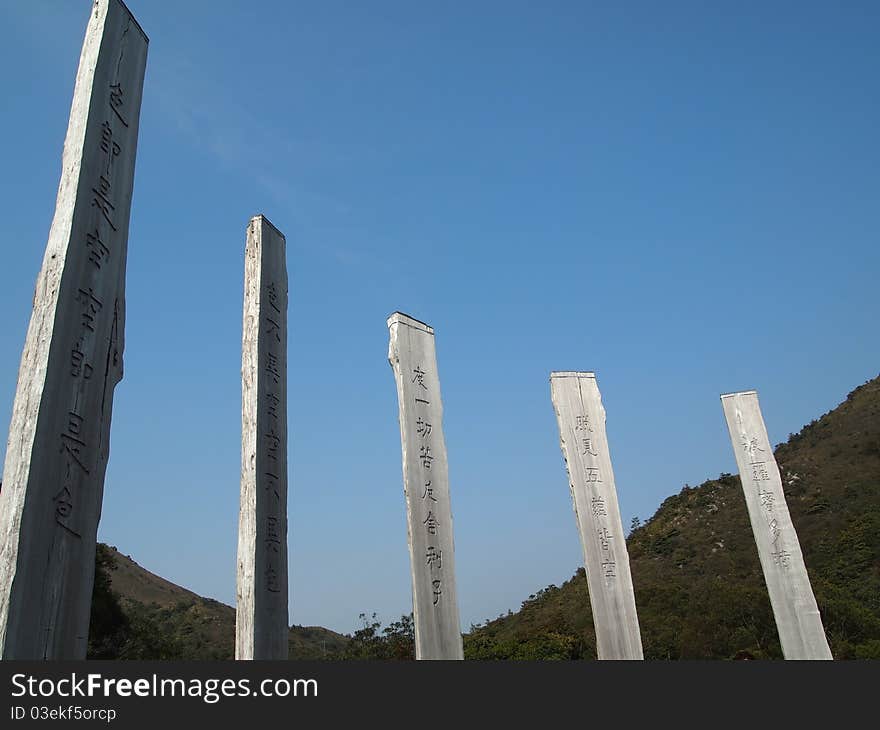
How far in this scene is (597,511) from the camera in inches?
245

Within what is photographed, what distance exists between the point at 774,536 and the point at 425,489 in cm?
403

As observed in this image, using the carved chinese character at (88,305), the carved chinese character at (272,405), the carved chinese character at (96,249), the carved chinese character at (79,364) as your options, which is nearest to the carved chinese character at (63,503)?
the carved chinese character at (79,364)

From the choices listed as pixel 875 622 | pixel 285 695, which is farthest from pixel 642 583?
pixel 285 695

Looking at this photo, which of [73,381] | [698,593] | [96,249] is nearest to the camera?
[73,381]

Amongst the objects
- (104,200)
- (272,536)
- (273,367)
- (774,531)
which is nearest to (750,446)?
(774,531)

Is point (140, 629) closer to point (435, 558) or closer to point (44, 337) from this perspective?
point (435, 558)

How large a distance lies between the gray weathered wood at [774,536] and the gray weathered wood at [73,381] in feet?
20.7

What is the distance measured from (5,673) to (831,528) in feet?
58.7

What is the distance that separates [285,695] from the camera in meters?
2.71

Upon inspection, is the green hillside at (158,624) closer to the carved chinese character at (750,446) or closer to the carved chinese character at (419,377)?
the carved chinese character at (419,377)

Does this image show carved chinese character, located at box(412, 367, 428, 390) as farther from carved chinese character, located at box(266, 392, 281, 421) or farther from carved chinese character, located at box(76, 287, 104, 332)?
carved chinese character, located at box(76, 287, 104, 332)

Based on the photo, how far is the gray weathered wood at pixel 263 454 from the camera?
3.87 meters

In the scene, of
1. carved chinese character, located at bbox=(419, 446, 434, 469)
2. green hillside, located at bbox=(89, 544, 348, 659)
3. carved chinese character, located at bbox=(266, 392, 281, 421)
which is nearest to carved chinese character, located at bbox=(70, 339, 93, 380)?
carved chinese character, located at bbox=(266, 392, 281, 421)

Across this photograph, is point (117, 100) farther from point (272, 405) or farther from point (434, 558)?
point (434, 558)
